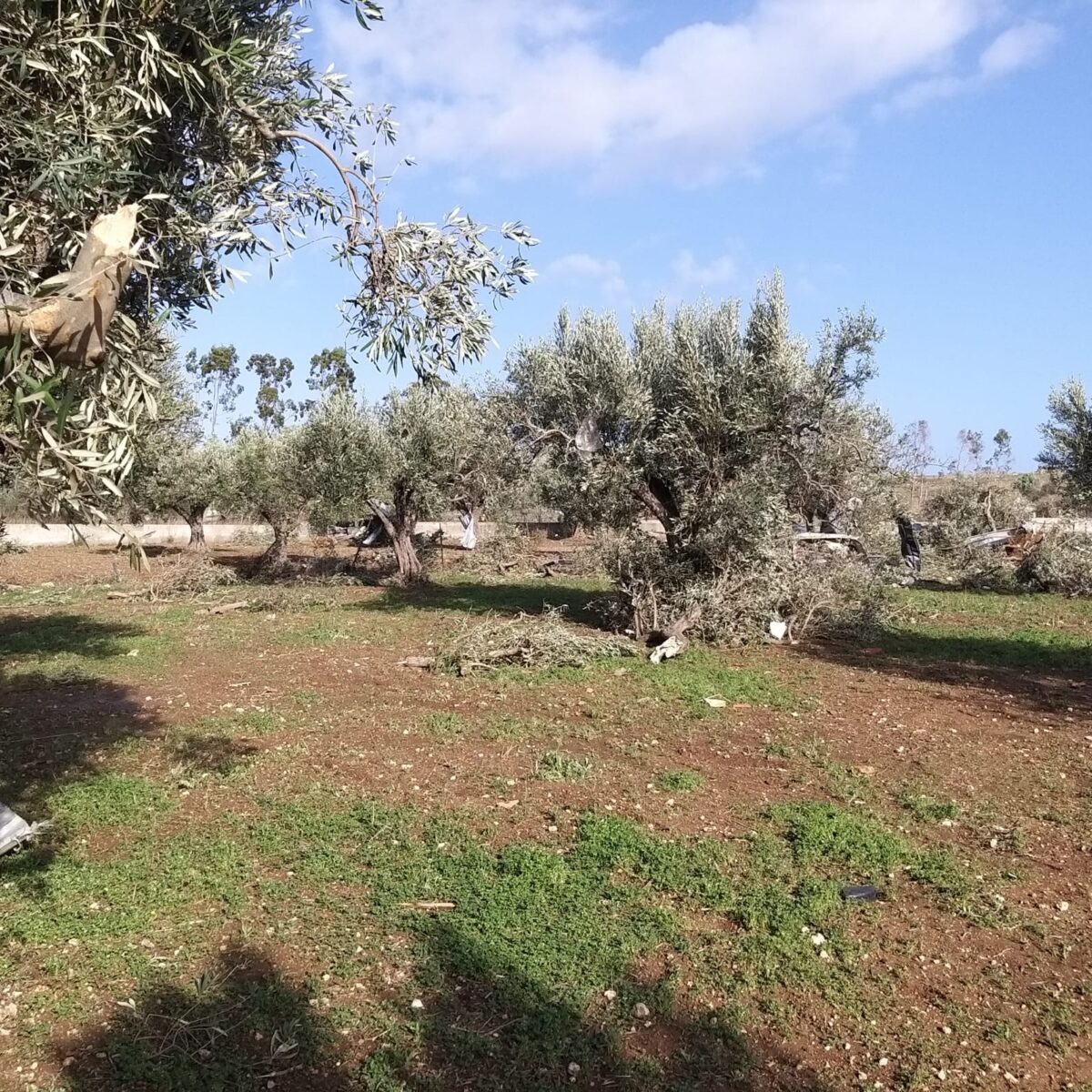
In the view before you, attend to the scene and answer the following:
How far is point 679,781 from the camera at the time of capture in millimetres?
6711

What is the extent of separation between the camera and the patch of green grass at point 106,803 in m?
6.02

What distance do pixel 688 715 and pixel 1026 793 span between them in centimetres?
307

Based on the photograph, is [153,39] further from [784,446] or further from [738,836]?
[784,446]

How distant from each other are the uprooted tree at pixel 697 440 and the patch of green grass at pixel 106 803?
7.54 metres

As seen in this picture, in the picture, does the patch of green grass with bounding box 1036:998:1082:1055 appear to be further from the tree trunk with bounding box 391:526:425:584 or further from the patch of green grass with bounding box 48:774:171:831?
the tree trunk with bounding box 391:526:425:584

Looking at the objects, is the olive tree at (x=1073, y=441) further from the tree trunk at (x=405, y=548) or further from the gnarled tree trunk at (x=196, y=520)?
the gnarled tree trunk at (x=196, y=520)

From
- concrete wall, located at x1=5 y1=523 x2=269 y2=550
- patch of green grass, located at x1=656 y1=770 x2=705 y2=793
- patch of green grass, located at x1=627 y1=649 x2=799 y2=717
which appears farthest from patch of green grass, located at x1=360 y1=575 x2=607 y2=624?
concrete wall, located at x1=5 y1=523 x2=269 y2=550

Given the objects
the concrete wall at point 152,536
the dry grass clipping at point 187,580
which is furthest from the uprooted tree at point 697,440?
the concrete wall at point 152,536

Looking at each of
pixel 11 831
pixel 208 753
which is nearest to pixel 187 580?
pixel 208 753

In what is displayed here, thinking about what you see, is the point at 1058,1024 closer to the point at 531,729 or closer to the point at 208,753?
the point at 531,729

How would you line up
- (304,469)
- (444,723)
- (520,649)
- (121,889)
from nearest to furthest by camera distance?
(121,889) < (444,723) < (520,649) < (304,469)

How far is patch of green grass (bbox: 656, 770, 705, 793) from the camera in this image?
662 cm

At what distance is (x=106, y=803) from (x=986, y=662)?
10.4m

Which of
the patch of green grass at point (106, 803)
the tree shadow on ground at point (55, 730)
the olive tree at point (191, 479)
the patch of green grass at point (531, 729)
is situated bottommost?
the tree shadow on ground at point (55, 730)
